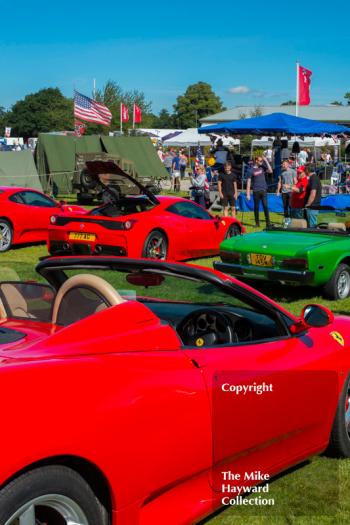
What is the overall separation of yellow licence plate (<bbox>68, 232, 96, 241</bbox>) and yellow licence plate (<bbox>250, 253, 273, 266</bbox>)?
10.9 ft

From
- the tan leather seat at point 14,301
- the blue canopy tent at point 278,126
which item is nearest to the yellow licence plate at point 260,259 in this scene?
the tan leather seat at point 14,301

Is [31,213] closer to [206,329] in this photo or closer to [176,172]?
[206,329]

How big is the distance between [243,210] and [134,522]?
1846cm

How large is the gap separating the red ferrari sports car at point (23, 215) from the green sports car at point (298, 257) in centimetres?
509

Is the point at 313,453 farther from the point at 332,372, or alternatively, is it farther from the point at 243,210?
the point at 243,210

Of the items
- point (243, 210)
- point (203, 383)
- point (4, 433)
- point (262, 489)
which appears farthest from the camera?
point (243, 210)

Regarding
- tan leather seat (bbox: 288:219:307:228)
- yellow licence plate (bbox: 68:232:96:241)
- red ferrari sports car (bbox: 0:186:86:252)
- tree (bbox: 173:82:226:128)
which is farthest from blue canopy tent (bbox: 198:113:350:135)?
tree (bbox: 173:82:226:128)

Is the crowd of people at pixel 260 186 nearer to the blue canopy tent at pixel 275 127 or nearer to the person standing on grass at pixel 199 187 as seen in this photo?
the person standing on grass at pixel 199 187

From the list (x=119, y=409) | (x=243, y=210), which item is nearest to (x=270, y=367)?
(x=119, y=409)

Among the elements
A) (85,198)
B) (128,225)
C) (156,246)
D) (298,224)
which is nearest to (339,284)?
(298,224)

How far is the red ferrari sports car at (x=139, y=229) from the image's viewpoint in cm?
1154

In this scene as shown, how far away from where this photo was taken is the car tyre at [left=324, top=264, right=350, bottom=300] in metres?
9.15

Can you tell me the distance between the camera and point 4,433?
2.28 m

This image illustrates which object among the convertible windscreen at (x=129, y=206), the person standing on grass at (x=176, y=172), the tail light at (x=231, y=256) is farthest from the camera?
the person standing on grass at (x=176, y=172)
